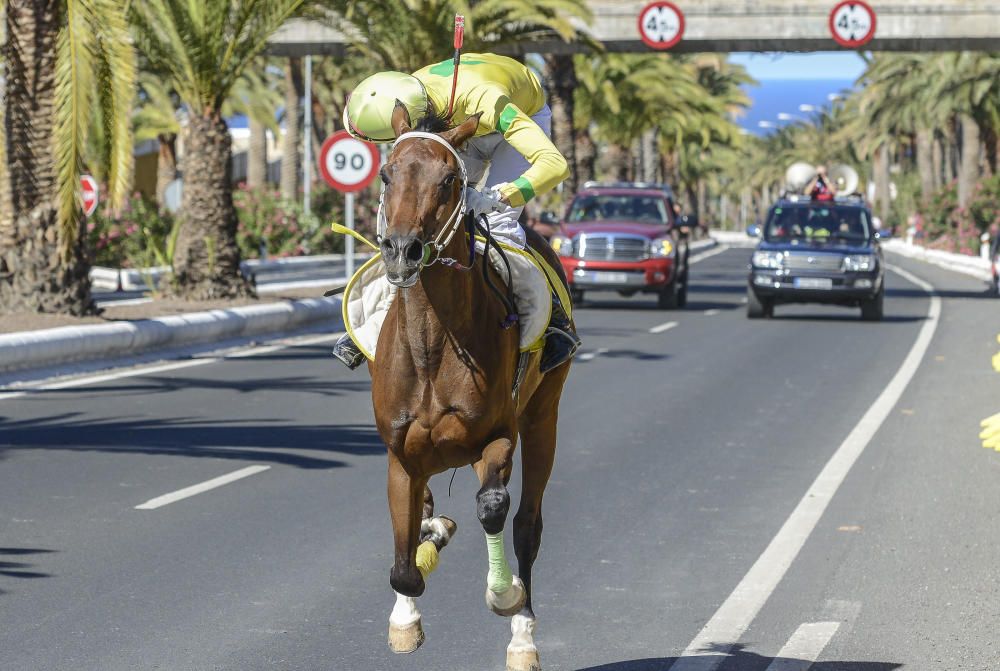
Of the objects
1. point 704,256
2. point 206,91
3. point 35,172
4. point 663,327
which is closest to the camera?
point 35,172

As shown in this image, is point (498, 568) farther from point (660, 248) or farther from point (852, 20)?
point (852, 20)

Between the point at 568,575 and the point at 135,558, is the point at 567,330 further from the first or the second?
the point at 135,558

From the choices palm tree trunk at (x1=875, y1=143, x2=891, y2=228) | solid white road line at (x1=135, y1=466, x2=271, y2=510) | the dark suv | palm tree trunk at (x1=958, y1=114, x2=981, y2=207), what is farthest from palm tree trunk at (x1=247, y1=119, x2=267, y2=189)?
palm tree trunk at (x1=875, y1=143, x2=891, y2=228)

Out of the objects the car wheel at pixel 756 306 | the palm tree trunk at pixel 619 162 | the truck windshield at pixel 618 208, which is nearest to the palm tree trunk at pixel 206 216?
the truck windshield at pixel 618 208

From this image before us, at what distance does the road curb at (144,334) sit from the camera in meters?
18.0

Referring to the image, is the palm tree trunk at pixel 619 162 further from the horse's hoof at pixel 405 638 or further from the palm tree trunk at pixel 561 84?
the horse's hoof at pixel 405 638

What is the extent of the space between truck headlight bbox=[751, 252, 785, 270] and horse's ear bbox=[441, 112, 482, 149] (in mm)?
22549

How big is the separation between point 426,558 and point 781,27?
33.8 m

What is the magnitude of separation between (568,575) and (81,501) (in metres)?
3.38

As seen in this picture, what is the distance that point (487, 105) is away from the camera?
22.0 feet

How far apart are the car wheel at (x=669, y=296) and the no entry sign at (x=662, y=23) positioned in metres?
9.18

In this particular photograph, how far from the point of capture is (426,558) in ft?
21.1

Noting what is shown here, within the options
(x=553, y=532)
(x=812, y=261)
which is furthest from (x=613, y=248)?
(x=553, y=532)

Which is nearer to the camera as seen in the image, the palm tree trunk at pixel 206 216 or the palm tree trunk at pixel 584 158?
the palm tree trunk at pixel 206 216
